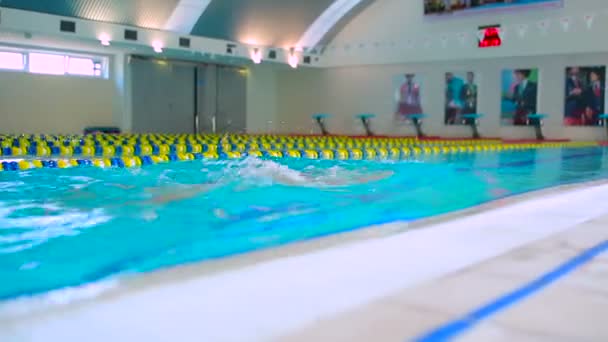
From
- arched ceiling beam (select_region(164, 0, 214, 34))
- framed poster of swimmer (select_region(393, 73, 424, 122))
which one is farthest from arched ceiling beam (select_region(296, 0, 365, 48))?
arched ceiling beam (select_region(164, 0, 214, 34))

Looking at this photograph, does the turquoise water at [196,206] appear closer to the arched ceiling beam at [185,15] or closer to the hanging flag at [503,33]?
the arched ceiling beam at [185,15]

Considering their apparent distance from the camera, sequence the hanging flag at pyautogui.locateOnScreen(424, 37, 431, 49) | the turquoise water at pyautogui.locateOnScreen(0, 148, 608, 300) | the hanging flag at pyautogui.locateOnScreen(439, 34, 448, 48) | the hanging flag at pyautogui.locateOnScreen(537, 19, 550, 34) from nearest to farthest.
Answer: the turquoise water at pyautogui.locateOnScreen(0, 148, 608, 300) < the hanging flag at pyautogui.locateOnScreen(537, 19, 550, 34) < the hanging flag at pyautogui.locateOnScreen(439, 34, 448, 48) < the hanging flag at pyautogui.locateOnScreen(424, 37, 431, 49)

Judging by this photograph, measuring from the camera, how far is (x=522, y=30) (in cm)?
1647

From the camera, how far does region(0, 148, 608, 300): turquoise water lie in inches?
107

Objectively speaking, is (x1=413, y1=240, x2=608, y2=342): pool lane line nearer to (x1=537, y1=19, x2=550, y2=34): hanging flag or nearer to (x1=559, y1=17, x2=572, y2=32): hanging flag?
(x1=559, y1=17, x2=572, y2=32): hanging flag

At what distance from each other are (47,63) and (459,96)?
12383mm

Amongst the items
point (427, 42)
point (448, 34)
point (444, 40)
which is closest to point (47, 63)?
point (427, 42)

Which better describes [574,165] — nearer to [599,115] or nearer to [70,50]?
[599,115]

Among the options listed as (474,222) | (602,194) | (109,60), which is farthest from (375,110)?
(474,222)

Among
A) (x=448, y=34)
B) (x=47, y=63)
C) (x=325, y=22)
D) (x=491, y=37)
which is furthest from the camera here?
(x=325, y=22)

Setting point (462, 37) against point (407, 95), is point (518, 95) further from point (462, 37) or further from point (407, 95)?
point (407, 95)

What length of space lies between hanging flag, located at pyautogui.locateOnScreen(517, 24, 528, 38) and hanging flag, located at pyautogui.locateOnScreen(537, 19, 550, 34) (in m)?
0.36

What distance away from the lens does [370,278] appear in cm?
233

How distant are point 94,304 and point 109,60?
1692 cm
